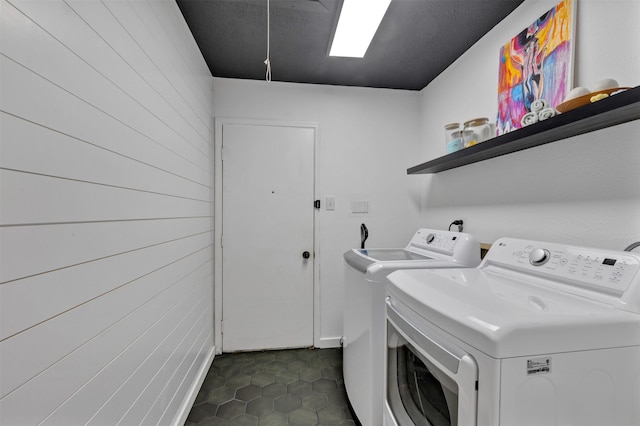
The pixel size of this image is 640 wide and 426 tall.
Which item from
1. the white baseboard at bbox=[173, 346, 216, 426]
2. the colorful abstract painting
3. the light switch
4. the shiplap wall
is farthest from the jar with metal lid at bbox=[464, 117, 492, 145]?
the white baseboard at bbox=[173, 346, 216, 426]

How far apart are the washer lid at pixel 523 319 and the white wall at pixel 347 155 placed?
1.54 m

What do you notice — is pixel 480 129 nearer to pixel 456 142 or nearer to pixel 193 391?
pixel 456 142

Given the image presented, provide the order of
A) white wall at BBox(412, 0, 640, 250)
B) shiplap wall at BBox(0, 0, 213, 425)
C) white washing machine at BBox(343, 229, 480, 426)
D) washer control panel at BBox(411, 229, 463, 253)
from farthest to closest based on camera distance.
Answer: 1. washer control panel at BBox(411, 229, 463, 253)
2. white washing machine at BBox(343, 229, 480, 426)
3. white wall at BBox(412, 0, 640, 250)
4. shiplap wall at BBox(0, 0, 213, 425)

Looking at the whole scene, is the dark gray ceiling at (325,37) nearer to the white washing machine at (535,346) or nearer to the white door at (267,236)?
the white door at (267,236)

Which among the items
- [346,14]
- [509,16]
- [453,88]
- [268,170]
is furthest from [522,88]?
[268,170]

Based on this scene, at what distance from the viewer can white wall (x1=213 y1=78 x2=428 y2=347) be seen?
237 cm

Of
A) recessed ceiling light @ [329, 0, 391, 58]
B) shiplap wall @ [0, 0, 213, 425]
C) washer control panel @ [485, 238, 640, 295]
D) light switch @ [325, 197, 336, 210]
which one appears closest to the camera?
shiplap wall @ [0, 0, 213, 425]

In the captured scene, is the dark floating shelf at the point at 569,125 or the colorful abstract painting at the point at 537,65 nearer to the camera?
the dark floating shelf at the point at 569,125

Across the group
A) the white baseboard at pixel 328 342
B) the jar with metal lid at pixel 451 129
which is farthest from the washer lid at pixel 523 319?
the white baseboard at pixel 328 342

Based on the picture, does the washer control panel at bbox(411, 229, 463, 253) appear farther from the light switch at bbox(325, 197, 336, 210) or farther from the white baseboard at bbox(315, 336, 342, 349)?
the white baseboard at bbox(315, 336, 342, 349)

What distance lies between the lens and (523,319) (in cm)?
63

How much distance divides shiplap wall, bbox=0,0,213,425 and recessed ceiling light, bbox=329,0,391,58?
37.9 inches

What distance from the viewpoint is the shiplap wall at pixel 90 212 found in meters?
0.55

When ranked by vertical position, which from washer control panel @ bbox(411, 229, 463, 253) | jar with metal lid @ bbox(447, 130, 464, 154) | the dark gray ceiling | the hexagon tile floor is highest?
the dark gray ceiling
